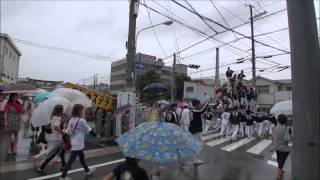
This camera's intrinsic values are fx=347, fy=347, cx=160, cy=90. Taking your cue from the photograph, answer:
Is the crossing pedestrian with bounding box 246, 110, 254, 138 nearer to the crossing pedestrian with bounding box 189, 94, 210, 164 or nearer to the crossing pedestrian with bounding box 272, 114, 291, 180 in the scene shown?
the crossing pedestrian with bounding box 189, 94, 210, 164

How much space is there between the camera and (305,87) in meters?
5.12

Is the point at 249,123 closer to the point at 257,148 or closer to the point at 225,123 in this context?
the point at 225,123

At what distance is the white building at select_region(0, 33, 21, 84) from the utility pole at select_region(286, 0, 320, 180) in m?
38.3

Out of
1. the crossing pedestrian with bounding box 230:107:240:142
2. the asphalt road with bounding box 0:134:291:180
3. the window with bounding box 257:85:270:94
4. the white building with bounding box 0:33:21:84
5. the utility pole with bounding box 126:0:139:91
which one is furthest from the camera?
the window with bounding box 257:85:270:94

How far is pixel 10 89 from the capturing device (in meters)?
10.5

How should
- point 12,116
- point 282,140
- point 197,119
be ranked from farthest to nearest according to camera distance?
point 12,116
point 197,119
point 282,140

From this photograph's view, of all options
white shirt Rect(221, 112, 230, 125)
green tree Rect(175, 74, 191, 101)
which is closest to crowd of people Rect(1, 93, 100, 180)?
white shirt Rect(221, 112, 230, 125)

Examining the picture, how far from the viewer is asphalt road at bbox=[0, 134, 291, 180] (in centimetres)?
811

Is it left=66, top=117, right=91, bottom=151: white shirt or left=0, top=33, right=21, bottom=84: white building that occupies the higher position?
left=0, top=33, right=21, bottom=84: white building

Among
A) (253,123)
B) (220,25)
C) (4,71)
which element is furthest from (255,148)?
(4,71)

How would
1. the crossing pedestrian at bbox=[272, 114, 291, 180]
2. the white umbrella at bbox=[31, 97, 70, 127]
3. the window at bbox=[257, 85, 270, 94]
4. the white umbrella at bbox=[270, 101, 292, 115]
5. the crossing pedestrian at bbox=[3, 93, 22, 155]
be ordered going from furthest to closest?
the window at bbox=[257, 85, 270, 94] → the white umbrella at bbox=[270, 101, 292, 115] → the crossing pedestrian at bbox=[3, 93, 22, 155] → the white umbrella at bbox=[31, 97, 70, 127] → the crossing pedestrian at bbox=[272, 114, 291, 180]

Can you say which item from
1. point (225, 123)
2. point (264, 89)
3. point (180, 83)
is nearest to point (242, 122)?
point (225, 123)

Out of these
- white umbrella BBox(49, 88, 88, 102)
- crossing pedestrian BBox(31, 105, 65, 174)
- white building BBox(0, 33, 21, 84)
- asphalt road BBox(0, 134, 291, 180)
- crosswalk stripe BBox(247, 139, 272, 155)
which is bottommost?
asphalt road BBox(0, 134, 291, 180)

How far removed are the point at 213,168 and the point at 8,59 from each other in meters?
46.5
